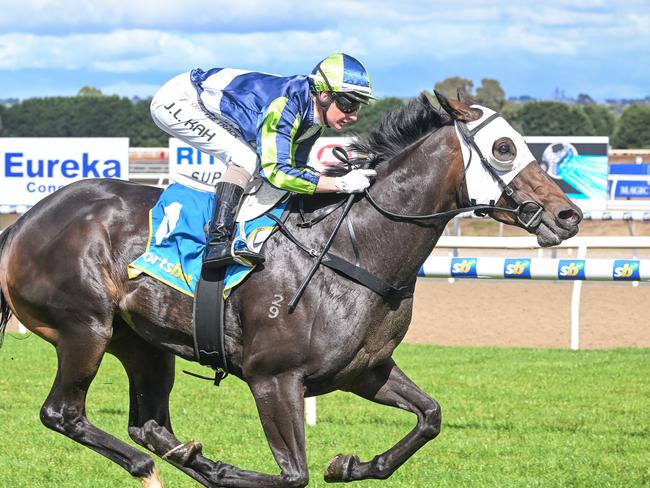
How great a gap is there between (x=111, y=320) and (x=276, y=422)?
3.12ft

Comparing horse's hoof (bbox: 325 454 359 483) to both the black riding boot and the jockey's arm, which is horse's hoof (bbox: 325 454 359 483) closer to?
the black riding boot

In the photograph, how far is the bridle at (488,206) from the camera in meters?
4.24

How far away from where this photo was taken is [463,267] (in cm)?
845

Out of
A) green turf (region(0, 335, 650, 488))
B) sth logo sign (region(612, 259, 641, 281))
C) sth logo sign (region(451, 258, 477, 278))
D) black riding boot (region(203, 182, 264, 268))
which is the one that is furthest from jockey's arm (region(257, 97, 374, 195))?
sth logo sign (region(451, 258, 477, 278))

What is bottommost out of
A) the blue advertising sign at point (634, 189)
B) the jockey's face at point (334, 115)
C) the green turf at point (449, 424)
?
the green turf at point (449, 424)

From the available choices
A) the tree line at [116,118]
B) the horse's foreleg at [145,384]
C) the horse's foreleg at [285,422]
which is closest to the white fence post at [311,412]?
the horse's foreleg at [145,384]

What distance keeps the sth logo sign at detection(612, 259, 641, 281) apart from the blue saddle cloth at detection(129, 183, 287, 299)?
386 cm

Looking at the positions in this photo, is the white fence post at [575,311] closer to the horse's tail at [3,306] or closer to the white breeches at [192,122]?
the white breeches at [192,122]

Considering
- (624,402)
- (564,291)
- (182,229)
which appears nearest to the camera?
(182,229)

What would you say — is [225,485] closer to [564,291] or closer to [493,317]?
[493,317]

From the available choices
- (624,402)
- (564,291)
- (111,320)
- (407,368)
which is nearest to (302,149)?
(111,320)

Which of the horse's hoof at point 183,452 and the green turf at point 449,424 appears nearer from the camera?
the horse's hoof at point 183,452

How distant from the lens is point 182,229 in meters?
4.58

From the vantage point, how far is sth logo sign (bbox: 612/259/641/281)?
7641mm
